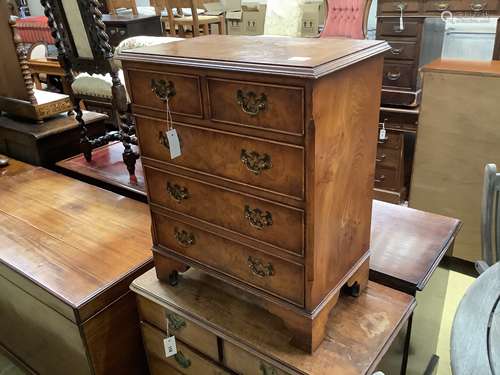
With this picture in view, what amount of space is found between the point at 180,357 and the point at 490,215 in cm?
100

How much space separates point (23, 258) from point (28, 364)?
54cm

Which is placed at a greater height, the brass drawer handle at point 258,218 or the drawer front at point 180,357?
the brass drawer handle at point 258,218

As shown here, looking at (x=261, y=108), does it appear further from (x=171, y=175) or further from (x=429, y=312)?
(x=429, y=312)

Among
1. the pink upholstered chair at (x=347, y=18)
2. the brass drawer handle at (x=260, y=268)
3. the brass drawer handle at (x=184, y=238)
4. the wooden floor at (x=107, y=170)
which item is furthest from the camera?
the pink upholstered chair at (x=347, y=18)

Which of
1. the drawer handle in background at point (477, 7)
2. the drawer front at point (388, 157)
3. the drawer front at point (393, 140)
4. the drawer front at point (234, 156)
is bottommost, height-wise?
the drawer front at point (388, 157)

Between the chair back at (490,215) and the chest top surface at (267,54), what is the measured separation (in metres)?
0.55

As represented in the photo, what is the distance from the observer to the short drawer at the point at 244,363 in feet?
3.68

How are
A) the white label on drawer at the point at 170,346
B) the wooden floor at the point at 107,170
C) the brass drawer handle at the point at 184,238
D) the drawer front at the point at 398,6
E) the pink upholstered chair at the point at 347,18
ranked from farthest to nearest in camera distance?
the pink upholstered chair at the point at 347,18 → the drawer front at the point at 398,6 → the wooden floor at the point at 107,170 → the white label on drawer at the point at 170,346 → the brass drawer handle at the point at 184,238

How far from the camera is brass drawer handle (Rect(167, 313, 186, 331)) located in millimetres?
1280

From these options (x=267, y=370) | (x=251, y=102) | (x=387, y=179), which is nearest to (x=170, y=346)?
(x=267, y=370)

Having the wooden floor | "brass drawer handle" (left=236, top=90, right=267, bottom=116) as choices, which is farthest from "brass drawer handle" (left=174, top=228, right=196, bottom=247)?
the wooden floor

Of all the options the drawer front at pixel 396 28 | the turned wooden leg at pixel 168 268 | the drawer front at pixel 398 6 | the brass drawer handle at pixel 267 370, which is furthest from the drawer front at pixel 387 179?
the brass drawer handle at pixel 267 370

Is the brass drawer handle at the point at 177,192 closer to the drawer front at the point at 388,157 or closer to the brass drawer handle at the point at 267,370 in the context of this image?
the brass drawer handle at the point at 267,370

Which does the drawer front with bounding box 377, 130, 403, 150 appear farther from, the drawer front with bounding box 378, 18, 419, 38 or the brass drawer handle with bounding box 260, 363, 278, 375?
the brass drawer handle with bounding box 260, 363, 278, 375
